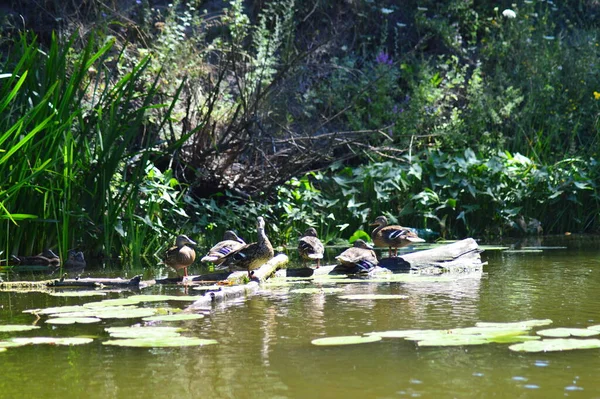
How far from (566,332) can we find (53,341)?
264 centimetres

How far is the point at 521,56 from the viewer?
1616cm

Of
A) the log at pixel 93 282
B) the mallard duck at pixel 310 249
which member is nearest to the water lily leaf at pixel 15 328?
the log at pixel 93 282

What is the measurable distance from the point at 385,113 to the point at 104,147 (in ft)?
22.2

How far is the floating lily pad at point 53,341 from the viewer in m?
5.05

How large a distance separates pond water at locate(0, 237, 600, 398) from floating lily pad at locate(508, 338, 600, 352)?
3 centimetres

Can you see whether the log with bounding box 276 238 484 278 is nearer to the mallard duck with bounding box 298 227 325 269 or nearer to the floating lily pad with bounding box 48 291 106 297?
the mallard duck with bounding box 298 227 325 269

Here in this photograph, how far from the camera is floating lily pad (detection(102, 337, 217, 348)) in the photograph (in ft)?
15.9

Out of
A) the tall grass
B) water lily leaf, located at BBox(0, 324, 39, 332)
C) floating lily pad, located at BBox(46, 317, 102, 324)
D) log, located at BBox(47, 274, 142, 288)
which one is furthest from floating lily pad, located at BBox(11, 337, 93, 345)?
the tall grass

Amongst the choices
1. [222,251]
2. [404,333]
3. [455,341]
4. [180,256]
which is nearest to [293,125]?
[222,251]

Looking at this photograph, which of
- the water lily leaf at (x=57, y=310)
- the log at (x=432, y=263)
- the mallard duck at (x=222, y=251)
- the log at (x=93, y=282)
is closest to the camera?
the water lily leaf at (x=57, y=310)

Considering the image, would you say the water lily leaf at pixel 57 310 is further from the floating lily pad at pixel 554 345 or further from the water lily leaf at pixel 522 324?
the floating lily pad at pixel 554 345

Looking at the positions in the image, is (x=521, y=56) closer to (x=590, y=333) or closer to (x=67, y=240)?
(x=67, y=240)

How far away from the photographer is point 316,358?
4621mm

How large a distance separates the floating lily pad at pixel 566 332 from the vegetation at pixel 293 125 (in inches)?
165
